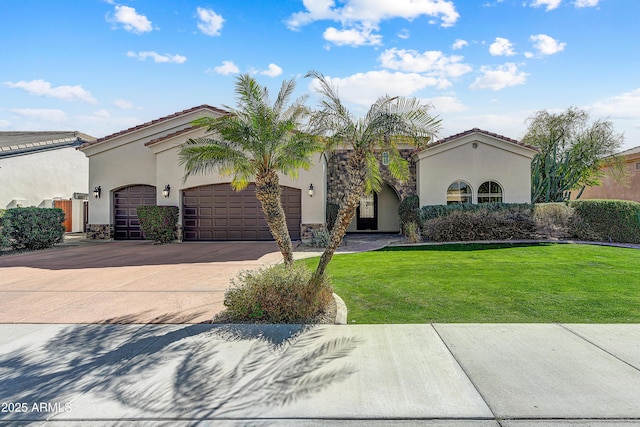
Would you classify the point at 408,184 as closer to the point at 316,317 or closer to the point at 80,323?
the point at 316,317

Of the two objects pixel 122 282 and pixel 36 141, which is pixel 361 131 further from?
pixel 36 141

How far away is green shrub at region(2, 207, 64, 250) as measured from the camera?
44.9ft

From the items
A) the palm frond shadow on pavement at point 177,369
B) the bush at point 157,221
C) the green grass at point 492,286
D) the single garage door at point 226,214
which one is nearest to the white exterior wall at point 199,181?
the single garage door at point 226,214

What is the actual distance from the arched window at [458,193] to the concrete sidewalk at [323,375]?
1344cm

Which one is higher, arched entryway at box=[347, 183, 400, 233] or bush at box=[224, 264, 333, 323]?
arched entryway at box=[347, 183, 400, 233]

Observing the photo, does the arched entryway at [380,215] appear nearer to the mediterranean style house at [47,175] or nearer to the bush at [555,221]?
the bush at [555,221]

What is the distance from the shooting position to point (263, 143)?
7.13 metres

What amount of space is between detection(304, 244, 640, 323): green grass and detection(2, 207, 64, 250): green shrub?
38.4 feet

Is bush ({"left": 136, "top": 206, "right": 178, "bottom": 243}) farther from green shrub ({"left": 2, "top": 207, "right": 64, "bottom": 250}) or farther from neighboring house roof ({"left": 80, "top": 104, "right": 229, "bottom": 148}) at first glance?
neighboring house roof ({"left": 80, "top": 104, "right": 229, "bottom": 148})

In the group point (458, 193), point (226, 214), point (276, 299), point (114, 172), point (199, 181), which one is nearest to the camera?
point (276, 299)

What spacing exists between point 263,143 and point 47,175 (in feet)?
68.8

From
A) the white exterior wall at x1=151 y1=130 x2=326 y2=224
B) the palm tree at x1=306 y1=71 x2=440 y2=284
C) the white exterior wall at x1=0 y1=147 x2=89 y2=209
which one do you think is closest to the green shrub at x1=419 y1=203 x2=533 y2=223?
the white exterior wall at x1=151 y1=130 x2=326 y2=224

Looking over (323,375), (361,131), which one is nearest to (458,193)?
(361,131)

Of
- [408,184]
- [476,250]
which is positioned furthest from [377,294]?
[408,184]
